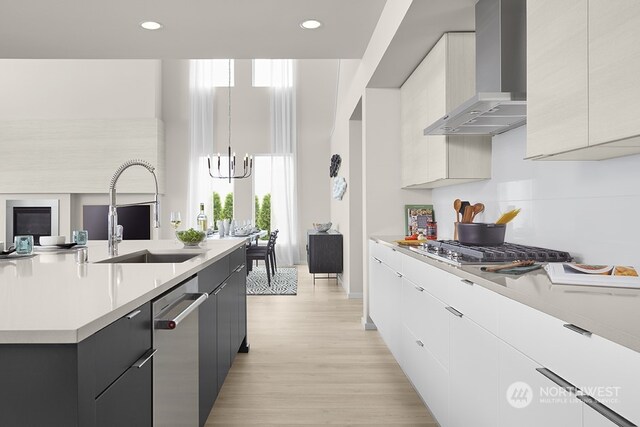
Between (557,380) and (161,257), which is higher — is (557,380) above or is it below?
below

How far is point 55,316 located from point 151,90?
765 cm

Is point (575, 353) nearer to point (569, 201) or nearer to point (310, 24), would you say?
point (569, 201)

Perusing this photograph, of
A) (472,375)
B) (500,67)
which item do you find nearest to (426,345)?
(472,375)

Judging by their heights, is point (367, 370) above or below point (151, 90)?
below

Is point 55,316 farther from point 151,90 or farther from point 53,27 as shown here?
point 151,90

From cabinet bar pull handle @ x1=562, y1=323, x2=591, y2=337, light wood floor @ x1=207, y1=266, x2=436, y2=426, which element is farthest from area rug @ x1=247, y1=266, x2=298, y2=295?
cabinet bar pull handle @ x1=562, y1=323, x2=591, y2=337

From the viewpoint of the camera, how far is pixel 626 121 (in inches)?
50.3

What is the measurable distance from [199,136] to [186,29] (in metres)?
5.18

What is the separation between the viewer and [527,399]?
1.28 m

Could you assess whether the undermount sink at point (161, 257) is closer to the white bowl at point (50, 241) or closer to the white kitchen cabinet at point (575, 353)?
the white bowl at point (50, 241)

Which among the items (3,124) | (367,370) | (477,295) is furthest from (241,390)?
(3,124)

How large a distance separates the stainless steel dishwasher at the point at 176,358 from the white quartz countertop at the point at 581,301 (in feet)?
3.56

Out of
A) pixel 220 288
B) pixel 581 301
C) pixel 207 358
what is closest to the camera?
pixel 581 301

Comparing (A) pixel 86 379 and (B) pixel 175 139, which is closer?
(A) pixel 86 379
